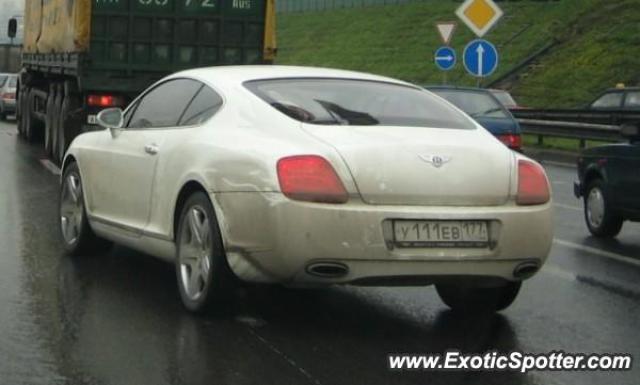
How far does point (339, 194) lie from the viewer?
6086 millimetres

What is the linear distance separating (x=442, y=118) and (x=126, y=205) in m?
2.20

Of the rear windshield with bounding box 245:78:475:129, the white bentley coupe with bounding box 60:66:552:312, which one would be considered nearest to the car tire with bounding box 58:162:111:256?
the white bentley coupe with bounding box 60:66:552:312

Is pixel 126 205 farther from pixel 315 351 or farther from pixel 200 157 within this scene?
pixel 315 351

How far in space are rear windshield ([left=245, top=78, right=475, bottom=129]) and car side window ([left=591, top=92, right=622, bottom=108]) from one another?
2128cm

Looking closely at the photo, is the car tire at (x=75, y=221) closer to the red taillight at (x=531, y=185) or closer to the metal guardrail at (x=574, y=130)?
the red taillight at (x=531, y=185)

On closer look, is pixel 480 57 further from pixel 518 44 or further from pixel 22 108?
pixel 518 44

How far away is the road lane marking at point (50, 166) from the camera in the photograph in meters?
16.7

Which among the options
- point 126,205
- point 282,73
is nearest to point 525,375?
point 282,73

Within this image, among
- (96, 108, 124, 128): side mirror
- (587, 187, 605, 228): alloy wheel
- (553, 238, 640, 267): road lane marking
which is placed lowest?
(553, 238, 640, 267): road lane marking

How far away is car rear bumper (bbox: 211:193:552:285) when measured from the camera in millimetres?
6051

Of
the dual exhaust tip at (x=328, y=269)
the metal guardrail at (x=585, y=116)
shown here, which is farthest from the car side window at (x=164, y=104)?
the metal guardrail at (x=585, y=116)

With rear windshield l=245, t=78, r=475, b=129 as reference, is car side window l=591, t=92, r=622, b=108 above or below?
below

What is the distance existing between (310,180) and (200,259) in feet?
3.33

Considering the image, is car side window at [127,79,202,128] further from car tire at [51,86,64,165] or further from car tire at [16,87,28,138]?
car tire at [16,87,28,138]
